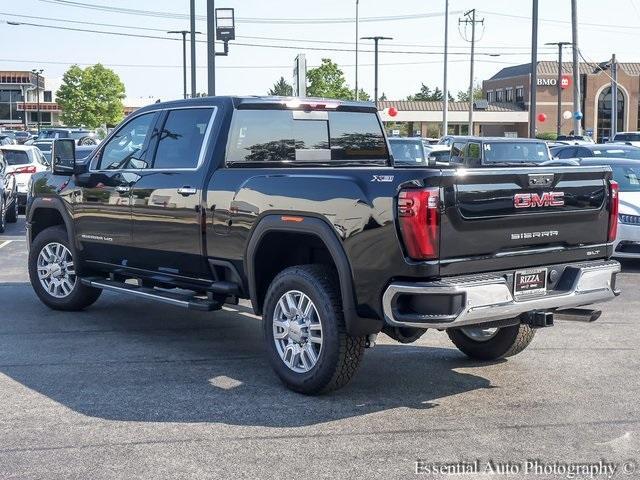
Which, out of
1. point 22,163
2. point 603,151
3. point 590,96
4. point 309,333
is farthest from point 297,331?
point 590,96

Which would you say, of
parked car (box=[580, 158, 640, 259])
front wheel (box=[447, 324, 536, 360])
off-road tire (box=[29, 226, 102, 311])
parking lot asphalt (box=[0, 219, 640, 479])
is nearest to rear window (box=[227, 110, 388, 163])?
parking lot asphalt (box=[0, 219, 640, 479])

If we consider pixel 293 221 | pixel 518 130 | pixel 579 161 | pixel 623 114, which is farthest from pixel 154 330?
pixel 623 114

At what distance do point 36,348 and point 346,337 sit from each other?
10.1 feet

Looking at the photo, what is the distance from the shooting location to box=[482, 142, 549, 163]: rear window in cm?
1931

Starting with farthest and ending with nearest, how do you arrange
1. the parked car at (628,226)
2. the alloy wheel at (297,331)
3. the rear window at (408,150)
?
the rear window at (408,150)
the parked car at (628,226)
the alloy wheel at (297,331)

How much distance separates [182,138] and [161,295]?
131 centimetres

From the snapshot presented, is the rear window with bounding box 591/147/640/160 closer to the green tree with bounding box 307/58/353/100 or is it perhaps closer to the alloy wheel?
the alloy wheel

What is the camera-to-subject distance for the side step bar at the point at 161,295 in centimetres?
736

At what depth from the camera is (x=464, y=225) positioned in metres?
5.79

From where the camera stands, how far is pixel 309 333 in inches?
252

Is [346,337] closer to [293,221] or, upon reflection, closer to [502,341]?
[293,221]

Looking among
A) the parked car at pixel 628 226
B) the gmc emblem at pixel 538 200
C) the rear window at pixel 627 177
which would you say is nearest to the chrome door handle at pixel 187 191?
the gmc emblem at pixel 538 200

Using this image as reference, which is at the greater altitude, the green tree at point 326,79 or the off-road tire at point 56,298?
the green tree at point 326,79

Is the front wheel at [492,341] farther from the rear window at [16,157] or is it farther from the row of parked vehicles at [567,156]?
the rear window at [16,157]
